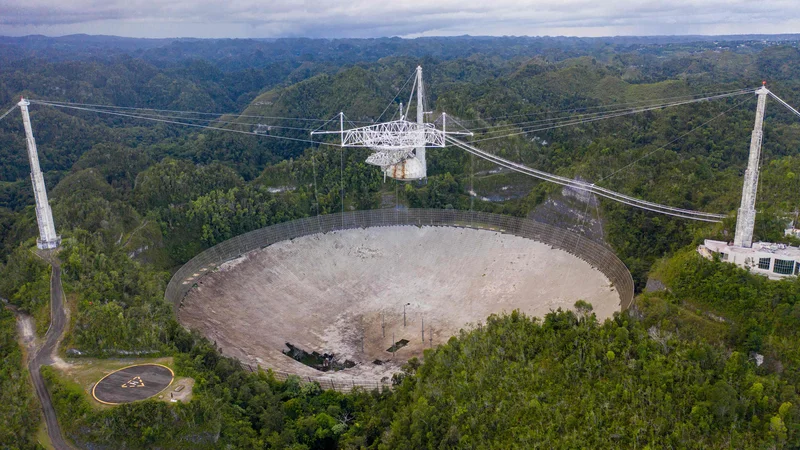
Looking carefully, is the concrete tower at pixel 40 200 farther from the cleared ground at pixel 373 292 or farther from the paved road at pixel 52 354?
the cleared ground at pixel 373 292

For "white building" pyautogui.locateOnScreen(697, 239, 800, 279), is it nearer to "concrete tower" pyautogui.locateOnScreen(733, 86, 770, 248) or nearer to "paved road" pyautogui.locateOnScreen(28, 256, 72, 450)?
"concrete tower" pyautogui.locateOnScreen(733, 86, 770, 248)

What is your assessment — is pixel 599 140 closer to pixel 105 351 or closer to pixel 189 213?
pixel 189 213

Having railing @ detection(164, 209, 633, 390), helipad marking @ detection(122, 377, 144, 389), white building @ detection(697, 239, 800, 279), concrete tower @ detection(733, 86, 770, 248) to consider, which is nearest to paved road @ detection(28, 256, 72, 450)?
helipad marking @ detection(122, 377, 144, 389)

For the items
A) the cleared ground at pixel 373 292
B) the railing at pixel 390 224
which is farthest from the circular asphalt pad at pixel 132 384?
the railing at pixel 390 224

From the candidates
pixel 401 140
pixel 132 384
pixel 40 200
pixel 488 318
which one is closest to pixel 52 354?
pixel 132 384

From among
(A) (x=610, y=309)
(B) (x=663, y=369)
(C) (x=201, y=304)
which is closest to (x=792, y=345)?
(B) (x=663, y=369)

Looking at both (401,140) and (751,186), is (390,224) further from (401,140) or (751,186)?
(751,186)
